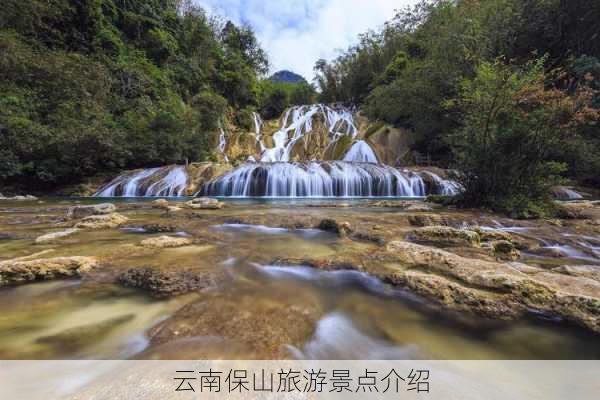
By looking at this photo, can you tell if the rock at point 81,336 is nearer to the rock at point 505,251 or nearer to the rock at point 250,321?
the rock at point 250,321

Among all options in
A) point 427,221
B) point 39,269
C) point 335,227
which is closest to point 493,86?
point 427,221

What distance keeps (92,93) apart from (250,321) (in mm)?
17533

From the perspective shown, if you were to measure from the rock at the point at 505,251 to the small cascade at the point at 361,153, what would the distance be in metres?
15.5

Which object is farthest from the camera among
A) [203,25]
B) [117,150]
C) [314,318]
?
[203,25]

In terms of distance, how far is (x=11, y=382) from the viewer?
32.0 inches

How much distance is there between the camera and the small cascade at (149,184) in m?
10.9

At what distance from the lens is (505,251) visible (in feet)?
7.34

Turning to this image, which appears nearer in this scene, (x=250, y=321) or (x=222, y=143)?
(x=250, y=321)

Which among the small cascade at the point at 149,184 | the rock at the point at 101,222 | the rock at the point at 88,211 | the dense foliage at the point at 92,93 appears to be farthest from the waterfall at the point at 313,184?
the rock at the point at 101,222

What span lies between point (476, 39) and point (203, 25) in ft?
79.6

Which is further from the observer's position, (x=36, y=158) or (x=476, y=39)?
(x=476, y=39)

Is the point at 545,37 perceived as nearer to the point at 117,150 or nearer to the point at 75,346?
the point at 75,346

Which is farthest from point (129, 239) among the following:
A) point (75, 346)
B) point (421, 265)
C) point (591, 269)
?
point (591, 269)

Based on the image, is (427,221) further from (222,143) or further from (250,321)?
(222,143)
